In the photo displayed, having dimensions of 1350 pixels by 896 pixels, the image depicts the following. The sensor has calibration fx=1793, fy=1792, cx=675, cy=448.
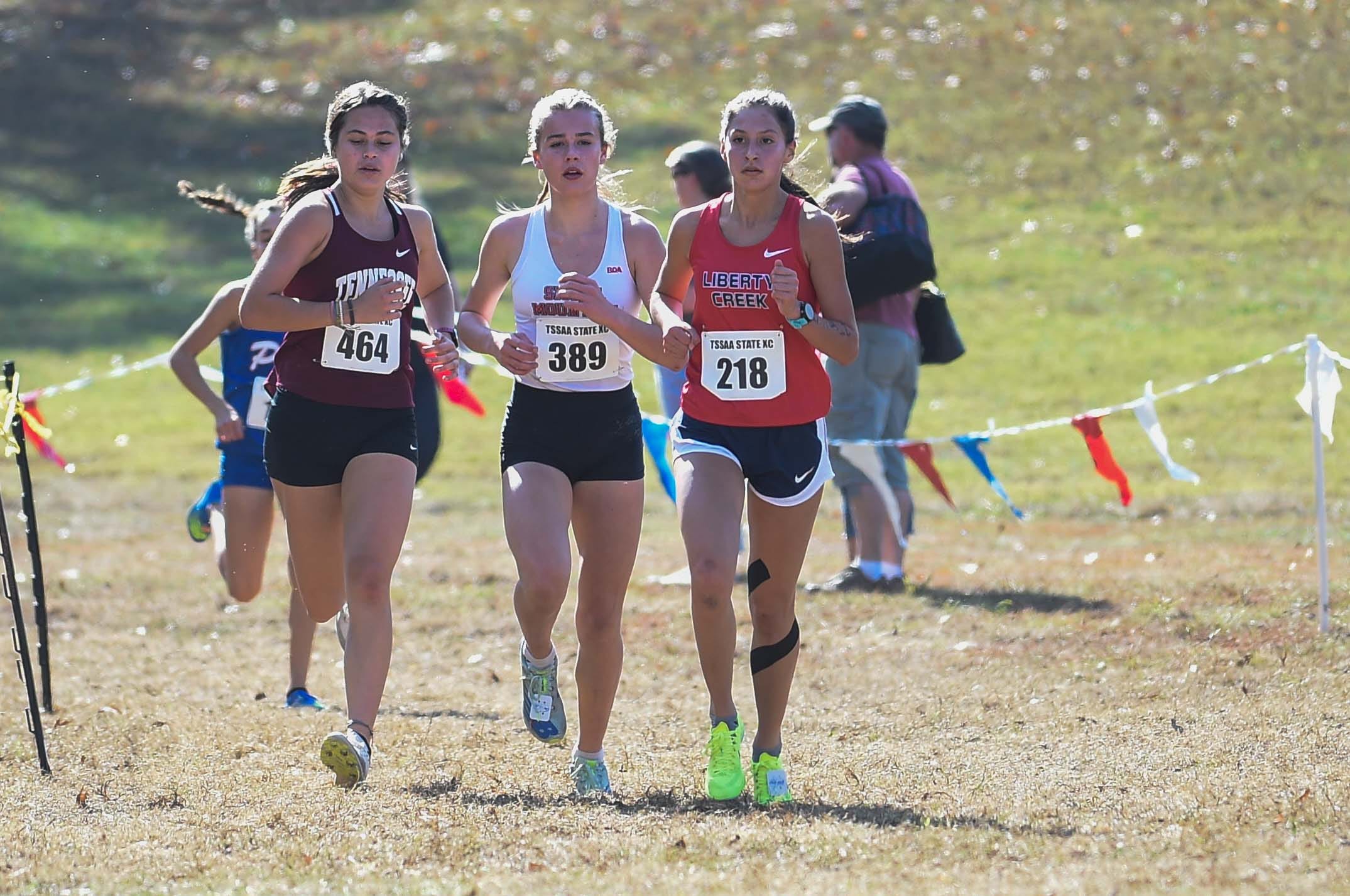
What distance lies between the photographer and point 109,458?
1683 centimetres

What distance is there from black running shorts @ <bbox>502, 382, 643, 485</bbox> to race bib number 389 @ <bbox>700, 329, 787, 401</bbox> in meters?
0.29

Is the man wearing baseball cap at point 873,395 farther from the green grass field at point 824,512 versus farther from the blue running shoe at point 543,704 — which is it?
the blue running shoe at point 543,704

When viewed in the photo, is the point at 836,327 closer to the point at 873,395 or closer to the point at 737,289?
the point at 737,289

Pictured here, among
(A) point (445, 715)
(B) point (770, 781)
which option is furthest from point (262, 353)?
(B) point (770, 781)

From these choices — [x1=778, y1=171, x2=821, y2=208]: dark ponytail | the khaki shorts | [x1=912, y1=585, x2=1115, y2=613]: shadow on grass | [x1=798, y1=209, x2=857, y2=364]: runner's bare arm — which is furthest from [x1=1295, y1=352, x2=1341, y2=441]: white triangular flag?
[x1=798, y1=209, x2=857, y2=364]: runner's bare arm

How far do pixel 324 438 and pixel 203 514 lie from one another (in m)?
2.99

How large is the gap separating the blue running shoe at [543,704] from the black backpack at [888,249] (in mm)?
3729

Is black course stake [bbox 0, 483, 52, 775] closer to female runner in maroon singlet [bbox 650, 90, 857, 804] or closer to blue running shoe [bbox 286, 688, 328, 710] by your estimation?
blue running shoe [bbox 286, 688, 328, 710]

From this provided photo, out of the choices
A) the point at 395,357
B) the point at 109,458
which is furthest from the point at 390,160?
the point at 109,458

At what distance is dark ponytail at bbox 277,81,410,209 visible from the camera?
5527 millimetres

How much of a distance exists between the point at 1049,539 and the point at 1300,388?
5.99m

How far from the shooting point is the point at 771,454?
207 inches

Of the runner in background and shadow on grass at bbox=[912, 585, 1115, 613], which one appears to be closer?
the runner in background

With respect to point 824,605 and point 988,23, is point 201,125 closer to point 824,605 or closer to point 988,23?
point 988,23
